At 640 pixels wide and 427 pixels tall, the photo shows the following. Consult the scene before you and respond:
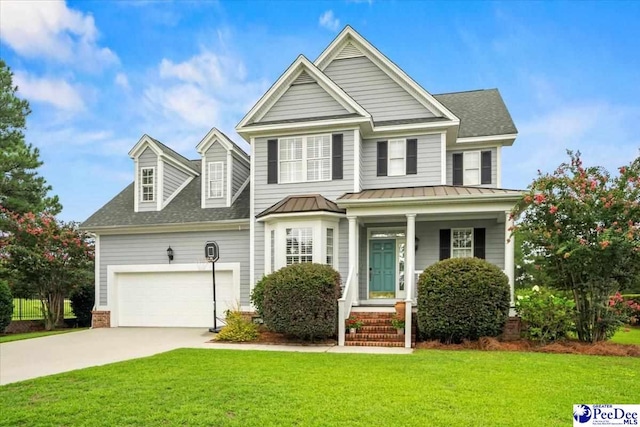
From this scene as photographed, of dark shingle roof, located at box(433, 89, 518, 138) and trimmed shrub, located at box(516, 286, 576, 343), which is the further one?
dark shingle roof, located at box(433, 89, 518, 138)

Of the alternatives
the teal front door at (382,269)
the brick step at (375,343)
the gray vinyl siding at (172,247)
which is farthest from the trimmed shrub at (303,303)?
the gray vinyl siding at (172,247)

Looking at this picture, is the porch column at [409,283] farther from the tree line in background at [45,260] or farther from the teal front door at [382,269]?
the tree line in background at [45,260]

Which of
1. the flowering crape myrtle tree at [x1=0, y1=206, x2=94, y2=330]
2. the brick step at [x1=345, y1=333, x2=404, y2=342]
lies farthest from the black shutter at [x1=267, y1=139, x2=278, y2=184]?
the flowering crape myrtle tree at [x1=0, y1=206, x2=94, y2=330]

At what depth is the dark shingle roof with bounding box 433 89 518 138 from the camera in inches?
530

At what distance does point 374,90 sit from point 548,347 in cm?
881

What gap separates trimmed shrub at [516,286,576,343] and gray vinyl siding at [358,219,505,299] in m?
2.82

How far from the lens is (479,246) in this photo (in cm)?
1273

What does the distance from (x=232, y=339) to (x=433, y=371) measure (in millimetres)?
5557

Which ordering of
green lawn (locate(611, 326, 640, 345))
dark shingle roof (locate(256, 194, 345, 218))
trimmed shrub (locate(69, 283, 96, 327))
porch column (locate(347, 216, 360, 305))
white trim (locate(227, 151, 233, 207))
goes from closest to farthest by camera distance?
porch column (locate(347, 216, 360, 305)) → dark shingle roof (locate(256, 194, 345, 218)) → green lawn (locate(611, 326, 640, 345)) → white trim (locate(227, 151, 233, 207)) → trimmed shrub (locate(69, 283, 96, 327))

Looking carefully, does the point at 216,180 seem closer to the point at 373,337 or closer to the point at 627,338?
the point at 373,337

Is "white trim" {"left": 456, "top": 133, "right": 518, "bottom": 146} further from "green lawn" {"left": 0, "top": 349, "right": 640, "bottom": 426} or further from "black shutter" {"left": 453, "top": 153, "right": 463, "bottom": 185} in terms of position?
"green lawn" {"left": 0, "top": 349, "right": 640, "bottom": 426}

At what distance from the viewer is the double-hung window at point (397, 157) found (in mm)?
13125

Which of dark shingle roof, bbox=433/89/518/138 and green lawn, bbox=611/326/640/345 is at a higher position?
dark shingle roof, bbox=433/89/518/138

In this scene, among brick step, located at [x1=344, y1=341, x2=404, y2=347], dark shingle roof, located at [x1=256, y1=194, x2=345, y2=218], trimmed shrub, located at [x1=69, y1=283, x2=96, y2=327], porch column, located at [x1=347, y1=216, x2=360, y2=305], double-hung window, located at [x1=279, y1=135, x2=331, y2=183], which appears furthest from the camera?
trimmed shrub, located at [x1=69, y1=283, x2=96, y2=327]
